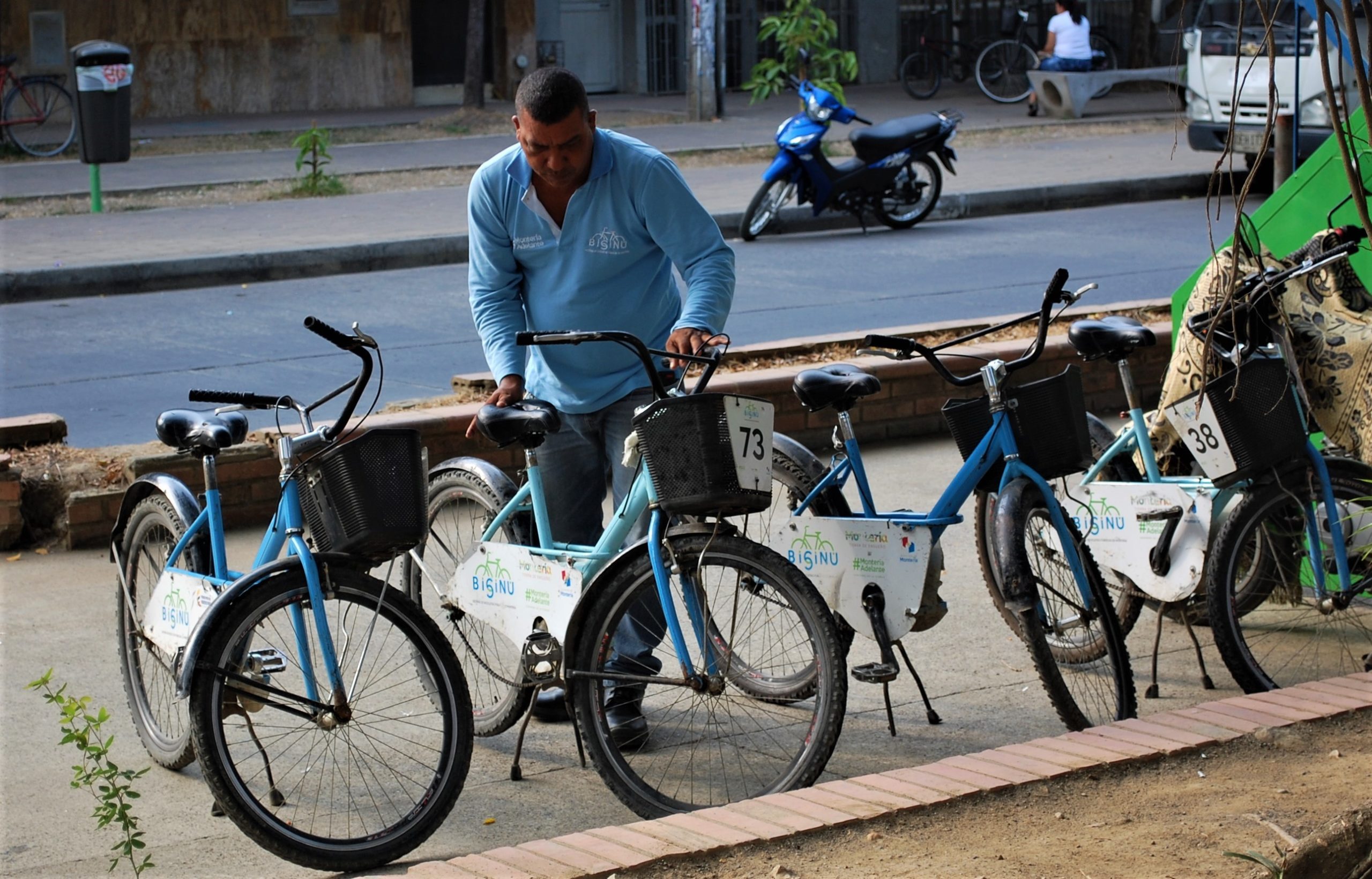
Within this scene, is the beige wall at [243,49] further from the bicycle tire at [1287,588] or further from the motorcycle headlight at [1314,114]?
the bicycle tire at [1287,588]

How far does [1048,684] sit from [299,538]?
193 centimetres

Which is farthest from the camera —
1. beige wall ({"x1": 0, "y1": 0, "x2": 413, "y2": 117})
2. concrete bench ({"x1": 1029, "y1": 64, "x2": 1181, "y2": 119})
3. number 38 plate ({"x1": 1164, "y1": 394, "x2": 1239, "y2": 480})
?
concrete bench ({"x1": 1029, "y1": 64, "x2": 1181, "y2": 119})

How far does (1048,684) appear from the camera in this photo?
4.38 m

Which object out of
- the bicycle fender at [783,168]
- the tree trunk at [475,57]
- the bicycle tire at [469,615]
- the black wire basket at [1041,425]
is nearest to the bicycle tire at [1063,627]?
the black wire basket at [1041,425]

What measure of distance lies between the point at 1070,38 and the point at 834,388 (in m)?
21.4

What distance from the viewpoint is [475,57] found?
24344 mm

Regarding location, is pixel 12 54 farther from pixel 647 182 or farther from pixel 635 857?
pixel 635 857

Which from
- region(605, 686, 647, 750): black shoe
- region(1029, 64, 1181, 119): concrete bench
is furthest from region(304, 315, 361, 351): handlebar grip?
region(1029, 64, 1181, 119): concrete bench

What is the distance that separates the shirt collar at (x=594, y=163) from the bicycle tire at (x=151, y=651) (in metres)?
1.28

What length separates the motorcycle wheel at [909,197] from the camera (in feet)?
50.8

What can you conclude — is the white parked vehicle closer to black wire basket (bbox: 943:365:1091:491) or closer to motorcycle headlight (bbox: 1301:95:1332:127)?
motorcycle headlight (bbox: 1301:95:1332:127)

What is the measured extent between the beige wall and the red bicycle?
1417 mm

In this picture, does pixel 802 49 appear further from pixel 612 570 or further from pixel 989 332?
pixel 612 570

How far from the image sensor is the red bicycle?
68.6ft
